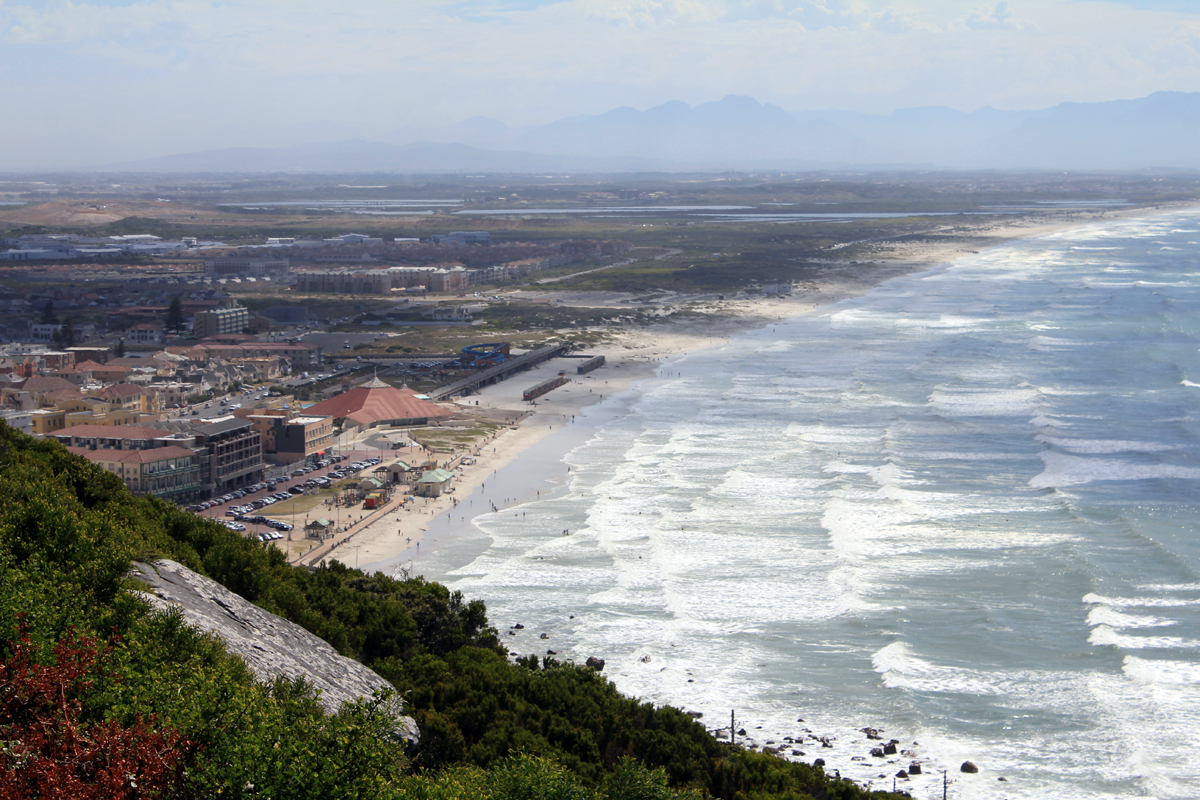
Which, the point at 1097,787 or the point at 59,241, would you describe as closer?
the point at 1097,787

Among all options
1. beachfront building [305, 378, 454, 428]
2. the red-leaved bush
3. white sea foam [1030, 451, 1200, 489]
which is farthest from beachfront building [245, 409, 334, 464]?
the red-leaved bush

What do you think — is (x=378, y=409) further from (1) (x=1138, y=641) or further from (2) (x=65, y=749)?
(2) (x=65, y=749)

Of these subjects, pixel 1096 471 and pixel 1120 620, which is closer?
pixel 1120 620

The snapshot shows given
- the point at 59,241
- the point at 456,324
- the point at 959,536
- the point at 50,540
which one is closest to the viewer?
the point at 50,540

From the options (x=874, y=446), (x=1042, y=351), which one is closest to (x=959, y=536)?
(x=874, y=446)

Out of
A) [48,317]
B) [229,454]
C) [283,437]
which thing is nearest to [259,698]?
[229,454]

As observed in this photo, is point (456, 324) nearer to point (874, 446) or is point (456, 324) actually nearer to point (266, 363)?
point (266, 363)
